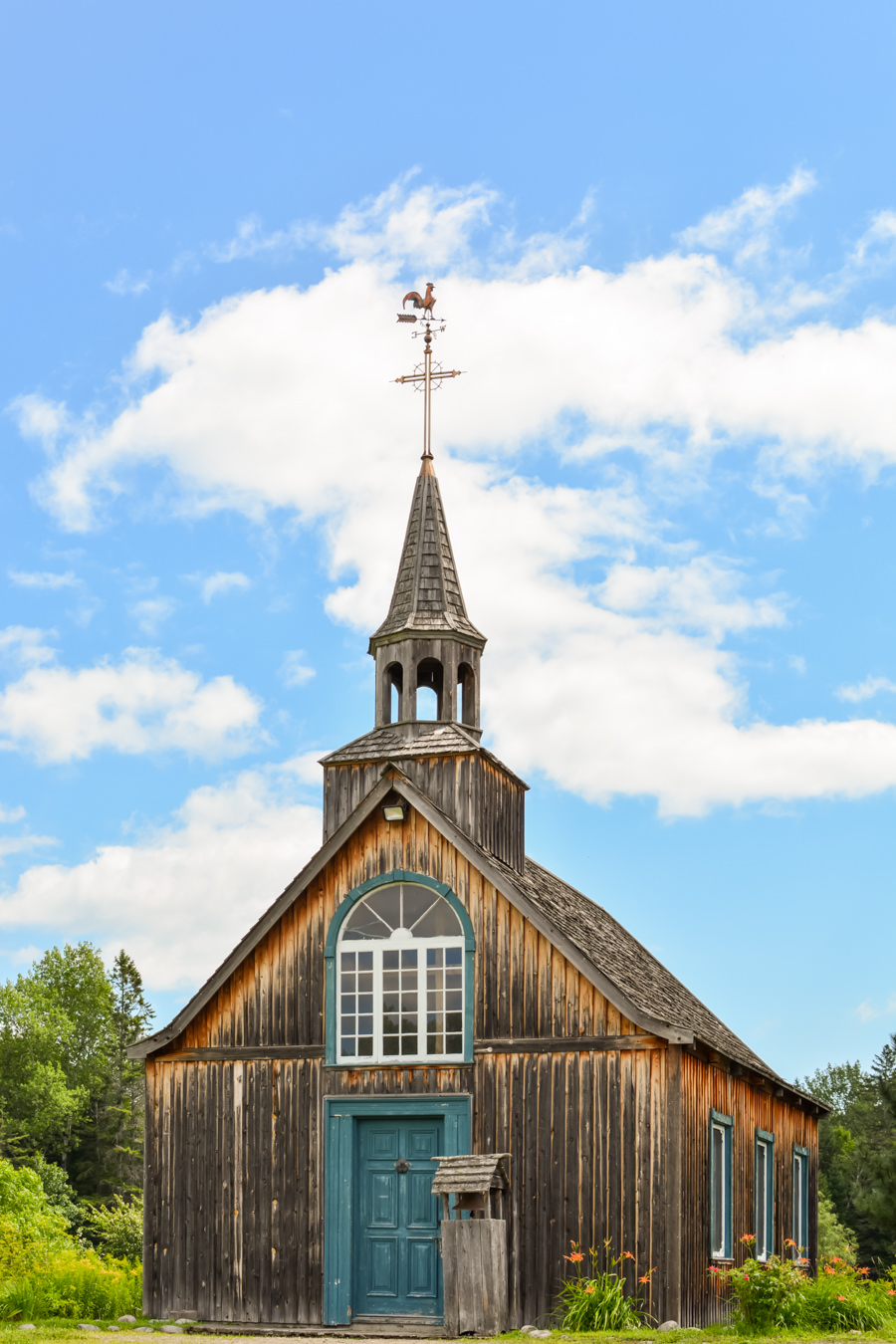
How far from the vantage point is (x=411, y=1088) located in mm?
19219

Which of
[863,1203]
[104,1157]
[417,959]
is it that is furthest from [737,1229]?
[104,1157]

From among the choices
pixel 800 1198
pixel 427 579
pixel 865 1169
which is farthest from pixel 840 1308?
pixel 865 1169

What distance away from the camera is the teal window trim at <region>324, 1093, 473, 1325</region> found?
18.9m

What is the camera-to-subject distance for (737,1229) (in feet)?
70.3

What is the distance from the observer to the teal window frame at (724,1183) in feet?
65.1

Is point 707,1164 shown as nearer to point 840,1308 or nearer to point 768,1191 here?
point 840,1308

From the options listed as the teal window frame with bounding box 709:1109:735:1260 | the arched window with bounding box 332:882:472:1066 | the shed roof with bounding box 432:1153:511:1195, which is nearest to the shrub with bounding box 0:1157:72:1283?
the arched window with bounding box 332:882:472:1066

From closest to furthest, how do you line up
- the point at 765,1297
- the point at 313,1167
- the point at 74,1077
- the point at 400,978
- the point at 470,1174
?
the point at 765,1297, the point at 470,1174, the point at 313,1167, the point at 400,978, the point at 74,1077

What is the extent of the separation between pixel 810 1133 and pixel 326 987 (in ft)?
41.7

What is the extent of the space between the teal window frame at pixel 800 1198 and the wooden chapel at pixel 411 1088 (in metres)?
5.57

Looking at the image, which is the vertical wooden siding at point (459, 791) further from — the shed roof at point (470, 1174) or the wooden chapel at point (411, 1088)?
the shed roof at point (470, 1174)

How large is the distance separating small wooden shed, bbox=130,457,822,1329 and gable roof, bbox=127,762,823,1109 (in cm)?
4

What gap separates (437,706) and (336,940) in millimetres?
3922

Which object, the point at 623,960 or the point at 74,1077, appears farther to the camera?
the point at 74,1077
